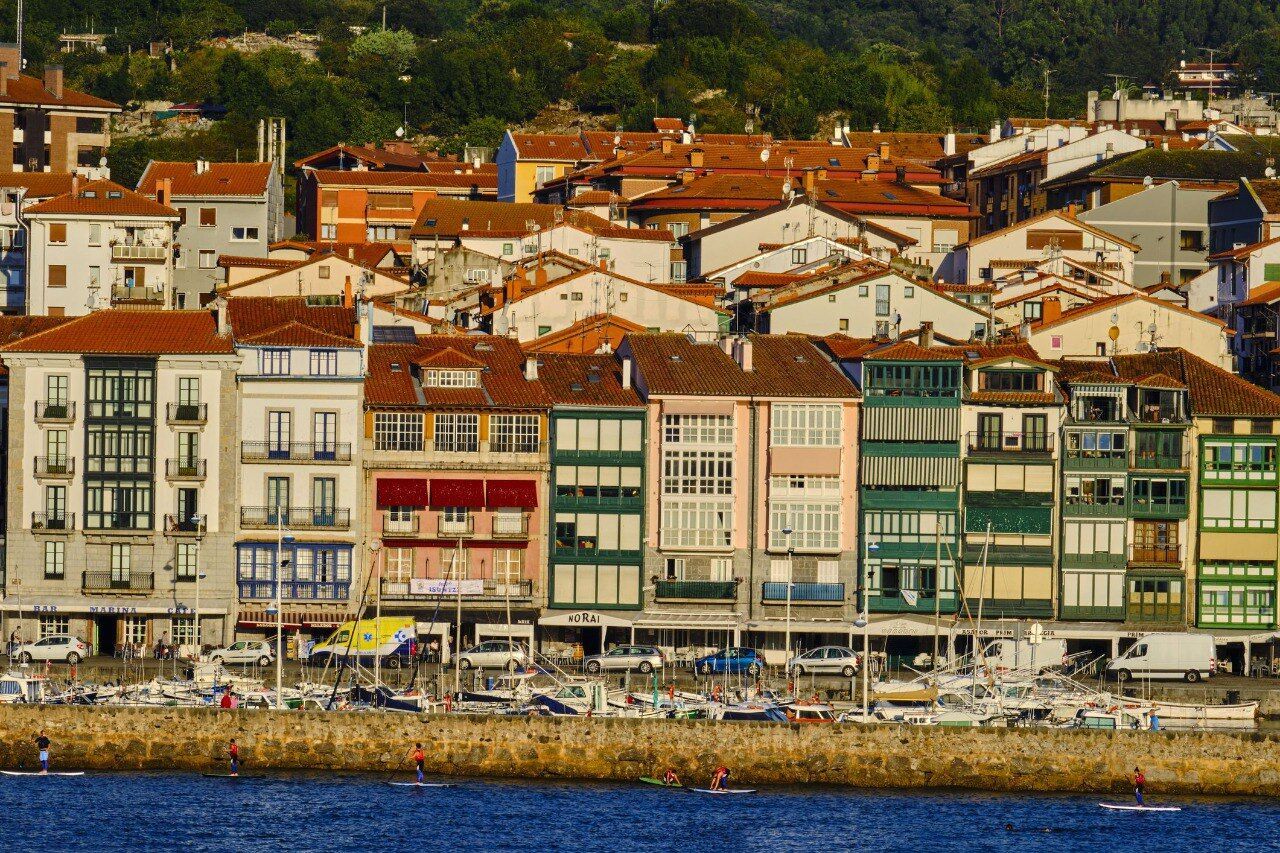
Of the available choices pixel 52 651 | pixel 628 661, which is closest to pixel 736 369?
pixel 628 661

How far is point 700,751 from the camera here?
275 feet

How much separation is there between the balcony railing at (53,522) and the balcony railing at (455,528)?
12.1 metres

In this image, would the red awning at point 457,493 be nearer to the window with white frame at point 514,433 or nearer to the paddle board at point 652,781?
the window with white frame at point 514,433

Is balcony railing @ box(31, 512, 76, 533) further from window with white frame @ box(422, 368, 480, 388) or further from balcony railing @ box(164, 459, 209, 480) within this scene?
window with white frame @ box(422, 368, 480, 388)

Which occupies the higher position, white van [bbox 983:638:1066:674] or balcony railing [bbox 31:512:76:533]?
balcony railing [bbox 31:512:76:533]

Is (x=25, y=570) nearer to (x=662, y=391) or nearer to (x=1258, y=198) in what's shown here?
(x=662, y=391)

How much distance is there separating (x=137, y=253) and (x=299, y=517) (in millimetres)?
29989

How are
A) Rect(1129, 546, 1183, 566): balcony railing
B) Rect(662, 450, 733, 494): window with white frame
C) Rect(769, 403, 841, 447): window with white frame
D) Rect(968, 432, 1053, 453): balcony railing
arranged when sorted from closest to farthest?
1. Rect(662, 450, 733, 494): window with white frame
2. Rect(769, 403, 841, 447): window with white frame
3. Rect(1129, 546, 1183, 566): balcony railing
4. Rect(968, 432, 1053, 453): balcony railing

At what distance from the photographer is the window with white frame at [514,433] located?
9731 cm

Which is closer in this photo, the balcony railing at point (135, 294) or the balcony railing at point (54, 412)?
the balcony railing at point (54, 412)

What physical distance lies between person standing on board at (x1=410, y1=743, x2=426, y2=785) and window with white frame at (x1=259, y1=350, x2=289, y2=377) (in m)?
18.5

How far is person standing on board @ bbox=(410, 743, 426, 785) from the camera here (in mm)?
82250

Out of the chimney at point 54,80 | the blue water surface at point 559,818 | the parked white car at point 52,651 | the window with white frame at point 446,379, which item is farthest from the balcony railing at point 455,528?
the chimney at point 54,80

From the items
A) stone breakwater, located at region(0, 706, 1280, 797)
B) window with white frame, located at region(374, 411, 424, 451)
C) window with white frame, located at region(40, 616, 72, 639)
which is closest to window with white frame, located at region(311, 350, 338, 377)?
window with white frame, located at region(374, 411, 424, 451)
